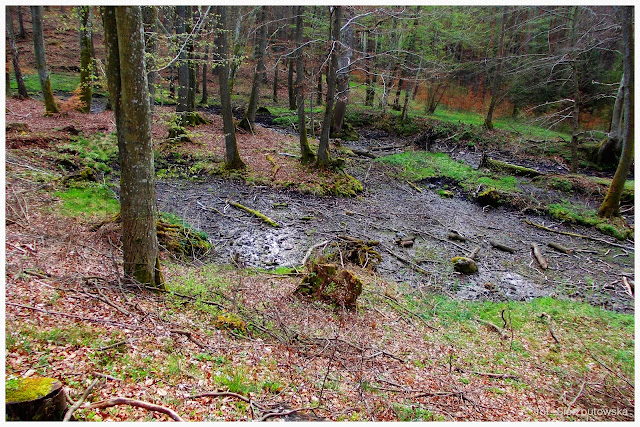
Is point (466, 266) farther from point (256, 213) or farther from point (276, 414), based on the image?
point (276, 414)

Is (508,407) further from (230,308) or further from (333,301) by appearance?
(230,308)

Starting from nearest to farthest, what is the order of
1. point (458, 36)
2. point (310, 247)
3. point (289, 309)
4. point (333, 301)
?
point (289, 309)
point (333, 301)
point (310, 247)
point (458, 36)

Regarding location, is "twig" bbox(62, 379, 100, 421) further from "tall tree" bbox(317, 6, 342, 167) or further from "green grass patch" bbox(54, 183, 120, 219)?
"tall tree" bbox(317, 6, 342, 167)

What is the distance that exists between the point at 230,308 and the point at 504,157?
66.0ft

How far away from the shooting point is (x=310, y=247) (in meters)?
9.89

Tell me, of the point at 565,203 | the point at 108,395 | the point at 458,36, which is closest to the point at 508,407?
the point at 108,395

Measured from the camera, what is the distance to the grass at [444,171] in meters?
16.5

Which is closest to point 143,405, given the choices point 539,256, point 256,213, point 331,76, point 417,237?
point 256,213

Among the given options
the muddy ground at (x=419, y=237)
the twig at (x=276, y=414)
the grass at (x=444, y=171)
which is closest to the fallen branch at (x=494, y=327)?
the muddy ground at (x=419, y=237)

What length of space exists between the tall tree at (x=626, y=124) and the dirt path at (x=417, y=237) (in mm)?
1522

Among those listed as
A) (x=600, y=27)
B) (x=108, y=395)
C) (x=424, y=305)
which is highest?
(x=600, y=27)

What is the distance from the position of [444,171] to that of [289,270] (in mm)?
12151

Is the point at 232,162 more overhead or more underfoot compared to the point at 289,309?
more overhead

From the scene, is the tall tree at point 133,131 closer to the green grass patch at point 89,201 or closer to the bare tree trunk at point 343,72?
the green grass patch at point 89,201
